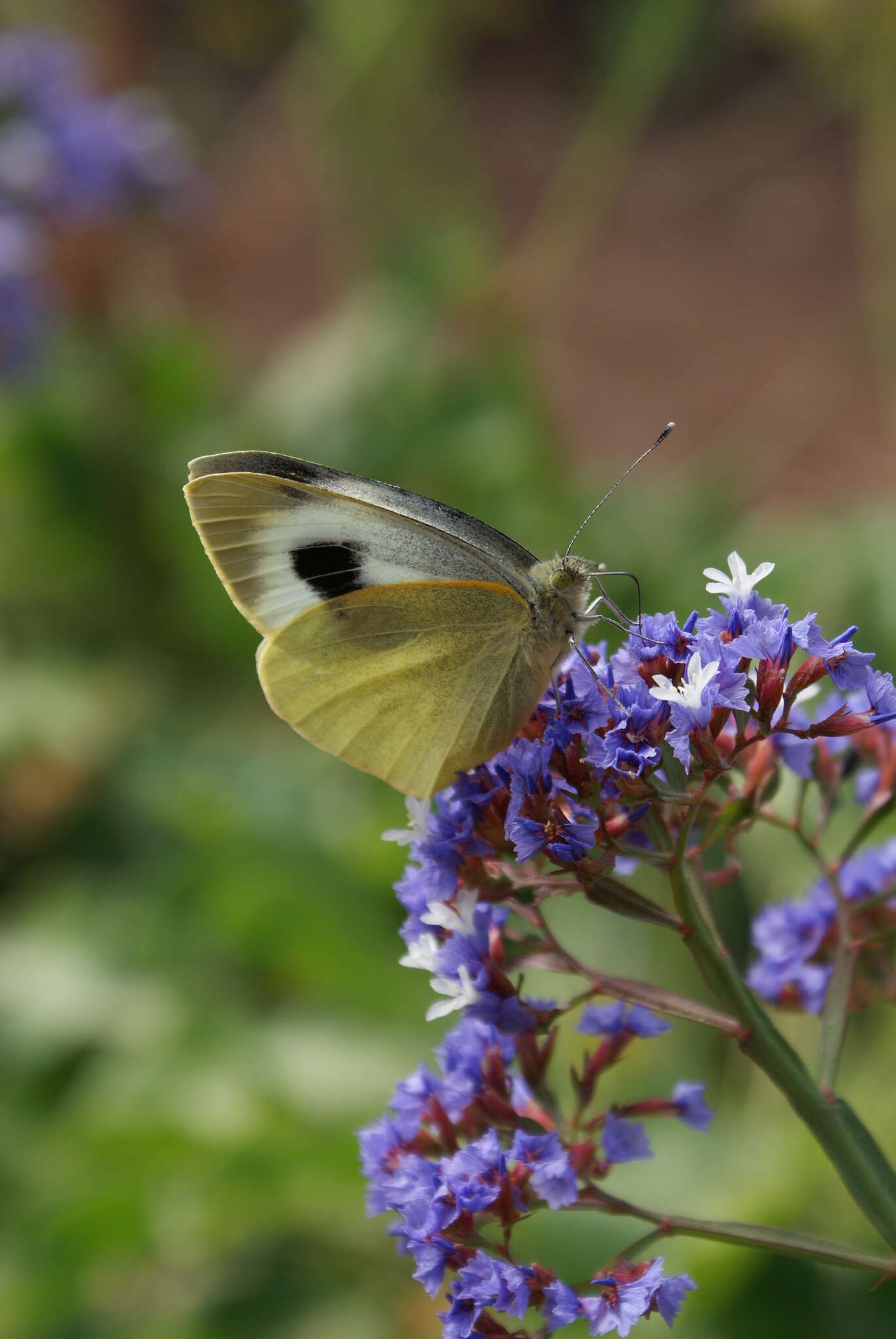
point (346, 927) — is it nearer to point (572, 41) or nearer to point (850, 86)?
point (850, 86)

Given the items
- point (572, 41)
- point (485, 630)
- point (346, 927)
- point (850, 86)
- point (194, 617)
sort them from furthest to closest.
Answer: point (572, 41)
point (850, 86)
point (194, 617)
point (346, 927)
point (485, 630)

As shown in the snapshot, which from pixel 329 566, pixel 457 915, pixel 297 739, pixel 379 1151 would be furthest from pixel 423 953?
pixel 297 739

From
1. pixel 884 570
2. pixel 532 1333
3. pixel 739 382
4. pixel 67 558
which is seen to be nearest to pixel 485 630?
pixel 532 1333

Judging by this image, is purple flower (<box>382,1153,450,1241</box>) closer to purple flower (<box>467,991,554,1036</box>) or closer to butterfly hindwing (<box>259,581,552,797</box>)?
purple flower (<box>467,991,554,1036</box>)

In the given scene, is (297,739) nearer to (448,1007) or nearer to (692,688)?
(448,1007)

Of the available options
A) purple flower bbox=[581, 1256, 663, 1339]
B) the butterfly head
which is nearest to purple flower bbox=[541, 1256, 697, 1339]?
purple flower bbox=[581, 1256, 663, 1339]

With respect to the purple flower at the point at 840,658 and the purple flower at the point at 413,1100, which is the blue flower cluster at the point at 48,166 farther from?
the purple flower at the point at 840,658
